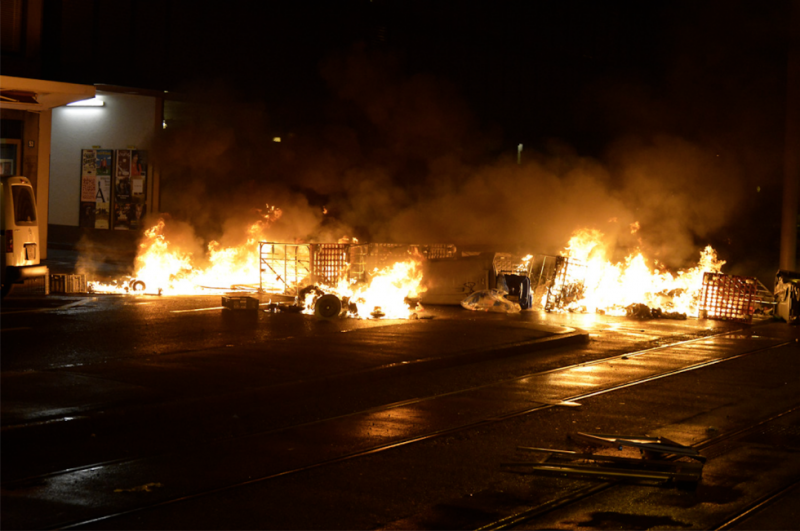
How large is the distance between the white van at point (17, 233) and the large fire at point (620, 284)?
32.8ft

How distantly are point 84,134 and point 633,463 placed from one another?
24.2 m

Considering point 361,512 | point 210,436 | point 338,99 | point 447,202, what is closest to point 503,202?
point 447,202

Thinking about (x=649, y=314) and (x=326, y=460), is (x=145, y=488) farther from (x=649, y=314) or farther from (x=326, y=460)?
(x=649, y=314)

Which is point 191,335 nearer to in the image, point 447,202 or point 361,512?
point 361,512

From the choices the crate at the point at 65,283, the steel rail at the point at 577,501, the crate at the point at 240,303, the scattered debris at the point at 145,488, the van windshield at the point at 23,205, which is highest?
the van windshield at the point at 23,205

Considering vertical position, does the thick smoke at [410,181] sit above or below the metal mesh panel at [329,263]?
above

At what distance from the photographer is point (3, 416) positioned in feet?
23.2

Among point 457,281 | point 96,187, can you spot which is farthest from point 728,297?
point 96,187

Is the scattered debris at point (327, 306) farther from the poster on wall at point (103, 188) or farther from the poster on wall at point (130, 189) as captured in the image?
the poster on wall at point (103, 188)

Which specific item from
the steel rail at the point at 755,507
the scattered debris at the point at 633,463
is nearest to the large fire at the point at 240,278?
the scattered debris at the point at 633,463

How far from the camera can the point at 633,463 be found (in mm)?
6348

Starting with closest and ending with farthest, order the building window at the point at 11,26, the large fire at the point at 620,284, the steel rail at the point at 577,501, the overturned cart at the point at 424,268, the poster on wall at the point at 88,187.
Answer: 1. the steel rail at the point at 577,501
2. the overturned cart at the point at 424,268
3. the large fire at the point at 620,284
4. the building window at the point at 11,26
5. the poster on wall at the point at 88,187

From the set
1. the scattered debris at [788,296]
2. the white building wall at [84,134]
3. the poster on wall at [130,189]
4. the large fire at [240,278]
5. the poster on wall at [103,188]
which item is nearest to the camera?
the large fire at [240,278]

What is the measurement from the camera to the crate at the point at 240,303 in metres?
15.2
